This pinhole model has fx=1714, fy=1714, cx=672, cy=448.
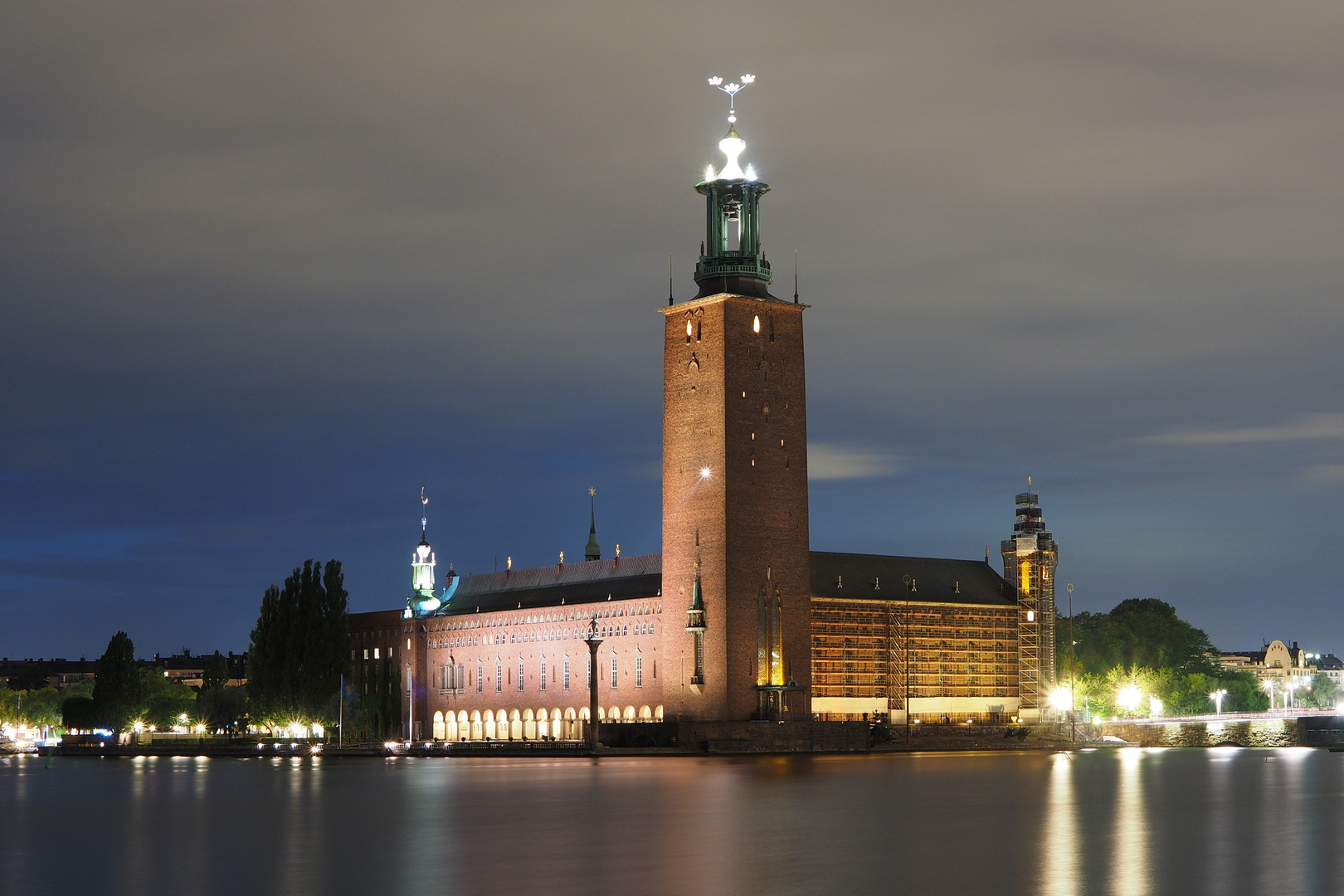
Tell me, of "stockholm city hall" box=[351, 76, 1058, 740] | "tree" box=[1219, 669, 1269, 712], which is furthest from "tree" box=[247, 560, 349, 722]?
"tree" box=[1219, 669, 1269, 712]

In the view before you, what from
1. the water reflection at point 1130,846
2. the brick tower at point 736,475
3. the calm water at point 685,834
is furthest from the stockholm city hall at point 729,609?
the water reflection at point 1130,846

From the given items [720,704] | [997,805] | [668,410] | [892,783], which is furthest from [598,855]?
[668,410]

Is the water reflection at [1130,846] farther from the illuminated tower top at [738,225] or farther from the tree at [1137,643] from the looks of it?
the tree at [1137,643]

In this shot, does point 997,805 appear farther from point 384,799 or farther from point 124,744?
point 124,744

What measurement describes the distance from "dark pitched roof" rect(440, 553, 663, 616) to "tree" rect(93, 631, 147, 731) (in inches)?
947

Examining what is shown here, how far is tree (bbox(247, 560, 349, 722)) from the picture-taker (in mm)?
92875

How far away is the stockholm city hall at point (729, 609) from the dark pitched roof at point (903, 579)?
0.45 ft

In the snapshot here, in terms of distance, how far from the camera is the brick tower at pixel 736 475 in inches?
3546

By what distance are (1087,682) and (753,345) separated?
1977 inches

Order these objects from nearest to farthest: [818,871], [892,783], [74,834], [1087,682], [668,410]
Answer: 1. [818,871]
2. [74,834]
3. [892,783]
4. [668,410]
5. [1087,682]

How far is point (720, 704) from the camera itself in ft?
290

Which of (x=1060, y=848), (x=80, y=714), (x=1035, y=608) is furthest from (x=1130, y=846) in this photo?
(x=80, y=714)

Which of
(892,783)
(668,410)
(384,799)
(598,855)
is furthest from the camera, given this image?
(668,410)

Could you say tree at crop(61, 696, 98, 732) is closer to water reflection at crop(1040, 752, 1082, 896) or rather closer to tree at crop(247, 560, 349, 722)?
tree at crop(247, 560, 349, 722)
